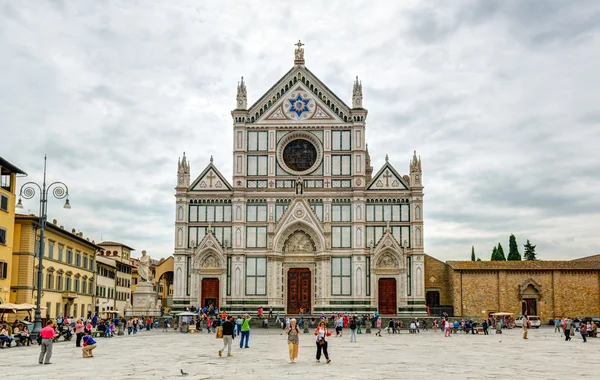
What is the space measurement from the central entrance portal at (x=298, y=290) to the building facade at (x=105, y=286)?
21965mm

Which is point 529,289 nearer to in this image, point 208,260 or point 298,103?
point 298,103

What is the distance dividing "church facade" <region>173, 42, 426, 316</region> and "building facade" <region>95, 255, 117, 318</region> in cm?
1813

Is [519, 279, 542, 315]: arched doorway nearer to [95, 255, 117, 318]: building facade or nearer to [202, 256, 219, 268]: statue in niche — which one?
[202, 256, 219, 268]: statue in niche

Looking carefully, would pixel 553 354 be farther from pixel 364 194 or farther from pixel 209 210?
pixel 209 210

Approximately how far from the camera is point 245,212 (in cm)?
5738

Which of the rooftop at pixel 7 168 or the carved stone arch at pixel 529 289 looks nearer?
the rooftop at pixel 7 168

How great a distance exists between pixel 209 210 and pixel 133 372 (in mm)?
38511

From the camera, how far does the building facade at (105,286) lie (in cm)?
7112

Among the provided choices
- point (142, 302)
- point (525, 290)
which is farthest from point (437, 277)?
point (142, 302)

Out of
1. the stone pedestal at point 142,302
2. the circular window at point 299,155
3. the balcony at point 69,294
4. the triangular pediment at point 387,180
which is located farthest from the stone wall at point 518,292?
the balcony at point 69,294

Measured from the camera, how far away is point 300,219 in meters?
56.9

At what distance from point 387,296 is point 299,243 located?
8430 millimetres

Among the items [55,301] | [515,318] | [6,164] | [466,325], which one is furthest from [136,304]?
[515,318]

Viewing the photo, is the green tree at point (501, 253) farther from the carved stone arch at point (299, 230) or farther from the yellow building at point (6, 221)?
the yellow building at point (6, 221)
